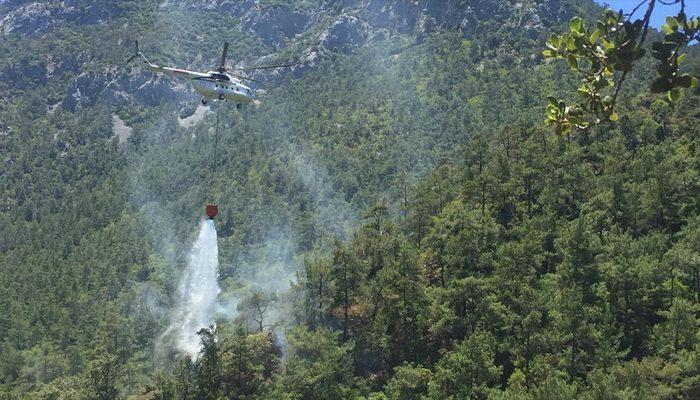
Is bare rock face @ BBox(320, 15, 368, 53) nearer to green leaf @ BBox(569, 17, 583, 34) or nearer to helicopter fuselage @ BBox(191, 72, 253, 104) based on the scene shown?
helicopter fuselage @ BBox(191, 72, 253, 104)

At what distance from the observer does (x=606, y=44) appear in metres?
3.86

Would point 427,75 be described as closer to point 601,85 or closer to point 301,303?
point 301,303

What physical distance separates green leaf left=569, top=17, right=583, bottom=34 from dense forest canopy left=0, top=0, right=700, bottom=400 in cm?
1

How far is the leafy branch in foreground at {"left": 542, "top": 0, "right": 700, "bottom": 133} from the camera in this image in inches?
141

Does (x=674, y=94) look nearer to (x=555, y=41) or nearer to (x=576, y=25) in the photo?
(x=576, y=25)

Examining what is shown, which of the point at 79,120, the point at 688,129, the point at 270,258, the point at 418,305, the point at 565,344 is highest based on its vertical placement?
the point at 688,129

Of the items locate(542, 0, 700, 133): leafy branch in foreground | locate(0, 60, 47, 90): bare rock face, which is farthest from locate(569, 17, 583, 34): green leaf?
locate(0, 60, 47, 90): bare rock face

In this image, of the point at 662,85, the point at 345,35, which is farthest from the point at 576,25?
the point at 345,35

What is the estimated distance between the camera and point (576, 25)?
3975 millimetres

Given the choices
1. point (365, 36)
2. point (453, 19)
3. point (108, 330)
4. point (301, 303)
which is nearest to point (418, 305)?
Result: point (301, 303)

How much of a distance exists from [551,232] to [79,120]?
481ft

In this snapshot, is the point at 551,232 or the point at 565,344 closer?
the point at 565,344

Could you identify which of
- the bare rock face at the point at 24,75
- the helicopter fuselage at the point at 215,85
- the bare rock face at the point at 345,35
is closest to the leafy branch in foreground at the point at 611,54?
the helicopter fuselage at the point at 215,85

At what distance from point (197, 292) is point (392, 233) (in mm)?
42574
